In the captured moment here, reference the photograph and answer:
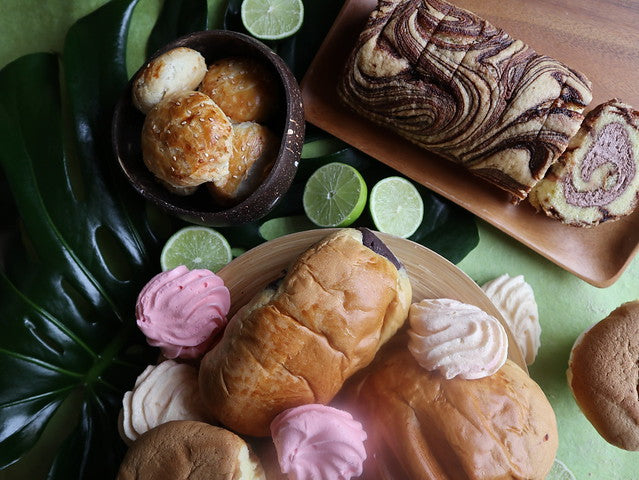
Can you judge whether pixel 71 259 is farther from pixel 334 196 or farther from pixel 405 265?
pixel 405 265

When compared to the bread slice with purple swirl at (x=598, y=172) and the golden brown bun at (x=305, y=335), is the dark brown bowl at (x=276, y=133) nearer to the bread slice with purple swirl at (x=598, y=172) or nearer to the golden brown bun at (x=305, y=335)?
the golden brown bun at (x=305, y=335)

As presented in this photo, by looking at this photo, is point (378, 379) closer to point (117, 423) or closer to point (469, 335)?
point (469, 335)

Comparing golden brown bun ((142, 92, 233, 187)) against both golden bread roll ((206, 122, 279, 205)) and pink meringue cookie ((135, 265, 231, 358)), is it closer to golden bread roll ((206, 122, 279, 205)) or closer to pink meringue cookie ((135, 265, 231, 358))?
golden bread roll ((206, 122, 279, 205))

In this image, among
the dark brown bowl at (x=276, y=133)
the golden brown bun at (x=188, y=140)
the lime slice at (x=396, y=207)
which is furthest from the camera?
the lime slice at (x=396, y=207)

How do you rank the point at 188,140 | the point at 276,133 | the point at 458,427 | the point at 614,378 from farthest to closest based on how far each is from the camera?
the point at 276,133 < the point at 614,378 < the point at 188,140 < the point at 458,427

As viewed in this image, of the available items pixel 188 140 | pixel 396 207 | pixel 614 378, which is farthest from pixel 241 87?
pixel 614 378

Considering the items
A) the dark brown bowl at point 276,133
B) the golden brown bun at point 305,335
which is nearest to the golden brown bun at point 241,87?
the dark brown bowl at point 276,133
